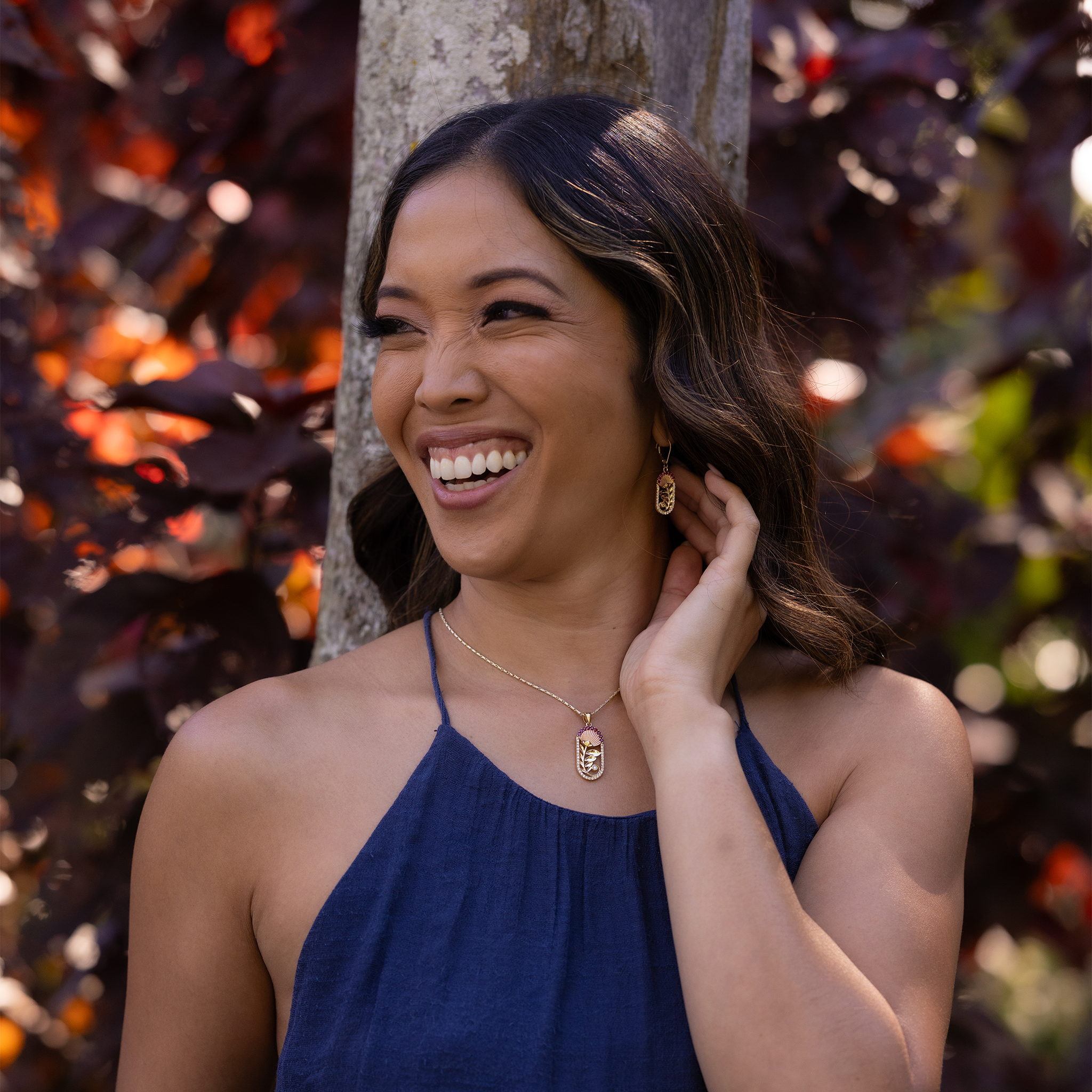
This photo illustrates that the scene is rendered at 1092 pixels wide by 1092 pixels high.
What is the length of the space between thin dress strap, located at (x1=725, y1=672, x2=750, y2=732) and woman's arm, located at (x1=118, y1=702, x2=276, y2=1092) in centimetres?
70

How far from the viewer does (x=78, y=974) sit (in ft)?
6.55

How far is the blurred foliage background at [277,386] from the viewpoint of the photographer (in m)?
1.88

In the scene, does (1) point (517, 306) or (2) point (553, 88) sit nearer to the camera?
(1) point (517, 306)

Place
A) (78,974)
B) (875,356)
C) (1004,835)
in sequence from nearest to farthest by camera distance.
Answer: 1. (78,974)
2. (875,356)
3. (1004,835)

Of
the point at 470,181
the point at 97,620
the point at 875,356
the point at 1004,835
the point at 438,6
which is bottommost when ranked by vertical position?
the point at 1004,835

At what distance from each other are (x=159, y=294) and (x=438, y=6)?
861mm

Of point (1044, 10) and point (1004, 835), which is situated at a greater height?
point (1044, 10)

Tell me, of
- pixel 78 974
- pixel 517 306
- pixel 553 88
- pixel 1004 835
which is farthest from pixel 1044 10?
pixel 78 974

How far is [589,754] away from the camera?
1713 millimetres

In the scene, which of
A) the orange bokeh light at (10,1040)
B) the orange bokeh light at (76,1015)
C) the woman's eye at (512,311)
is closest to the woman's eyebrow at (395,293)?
the woman's eye at (512,311)

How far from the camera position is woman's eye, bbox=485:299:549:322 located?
1640 millimetres

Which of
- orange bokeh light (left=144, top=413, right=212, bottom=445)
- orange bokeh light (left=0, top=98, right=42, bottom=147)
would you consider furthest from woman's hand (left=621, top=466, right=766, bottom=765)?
orange bokeh light (left=0, top=98, right=42, bottom=147)

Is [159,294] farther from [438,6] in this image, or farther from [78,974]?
[78,974]

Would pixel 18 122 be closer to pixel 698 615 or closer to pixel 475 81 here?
pixel 475 81
